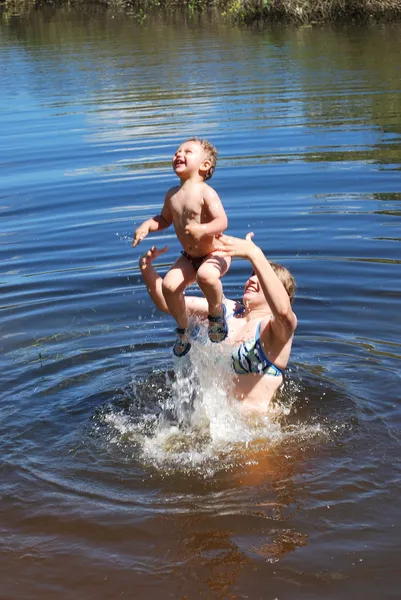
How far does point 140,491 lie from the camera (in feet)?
19.5

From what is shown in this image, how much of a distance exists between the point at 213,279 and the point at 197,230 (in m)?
0.34

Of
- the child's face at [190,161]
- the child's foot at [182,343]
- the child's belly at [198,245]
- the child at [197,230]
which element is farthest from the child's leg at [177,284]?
the child's face at [190,161]

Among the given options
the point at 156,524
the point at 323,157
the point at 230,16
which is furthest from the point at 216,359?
the point at 230,16

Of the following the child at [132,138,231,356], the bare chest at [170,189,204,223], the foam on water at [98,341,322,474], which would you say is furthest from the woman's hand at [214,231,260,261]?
the foam on water at [98,341,322,474]

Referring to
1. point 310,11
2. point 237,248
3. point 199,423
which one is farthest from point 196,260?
point 310,11

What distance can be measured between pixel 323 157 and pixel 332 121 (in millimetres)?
3054

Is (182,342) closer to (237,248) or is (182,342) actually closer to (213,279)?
(213,279)

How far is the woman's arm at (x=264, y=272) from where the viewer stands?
5.83m

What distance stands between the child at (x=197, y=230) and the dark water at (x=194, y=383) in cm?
79

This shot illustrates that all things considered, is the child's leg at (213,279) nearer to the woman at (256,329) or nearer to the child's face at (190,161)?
the woman at (256,329)

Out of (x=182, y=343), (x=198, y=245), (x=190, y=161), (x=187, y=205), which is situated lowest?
(x=182, y=343)

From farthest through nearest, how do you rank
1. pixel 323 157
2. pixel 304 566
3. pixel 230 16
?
1. pixel 230 16
2. pixel 323 157
3. pixel 304 566

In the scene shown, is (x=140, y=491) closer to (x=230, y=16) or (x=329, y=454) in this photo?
(x=329, y=454)

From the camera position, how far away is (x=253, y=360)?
6465 mm
